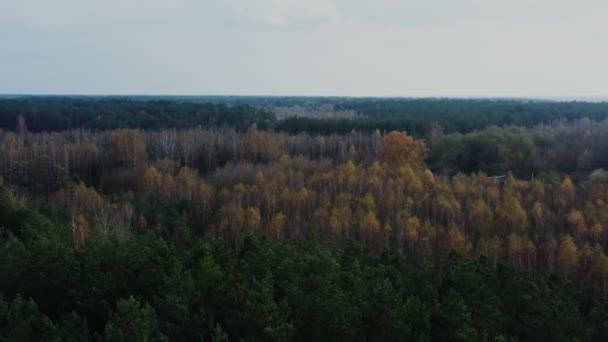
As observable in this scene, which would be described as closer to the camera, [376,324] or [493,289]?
[376,324]

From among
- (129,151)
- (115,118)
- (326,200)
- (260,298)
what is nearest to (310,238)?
(260,298)

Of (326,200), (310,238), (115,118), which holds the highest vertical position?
(115,118)

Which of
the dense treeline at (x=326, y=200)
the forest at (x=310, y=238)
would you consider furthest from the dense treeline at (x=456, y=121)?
the dense treeline at (x=326, y=200)

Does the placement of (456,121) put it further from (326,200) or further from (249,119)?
(326,200)

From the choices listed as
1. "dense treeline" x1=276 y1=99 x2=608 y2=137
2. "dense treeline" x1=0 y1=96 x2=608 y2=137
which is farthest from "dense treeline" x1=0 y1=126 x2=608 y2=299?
"dense treeline" x1=0 y1=96 x2=608 y2=137

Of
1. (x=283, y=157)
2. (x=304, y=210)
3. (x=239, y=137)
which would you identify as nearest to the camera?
(x=304, y=210)

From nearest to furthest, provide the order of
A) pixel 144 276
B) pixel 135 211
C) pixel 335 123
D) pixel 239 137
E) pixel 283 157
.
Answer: pixel 144 276 < pixel 135 211 < pixel 283 157 < pixel 239 137 < pixel 335 123

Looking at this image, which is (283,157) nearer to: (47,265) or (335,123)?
(335,123)

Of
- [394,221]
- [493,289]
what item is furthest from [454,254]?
[394,221]
